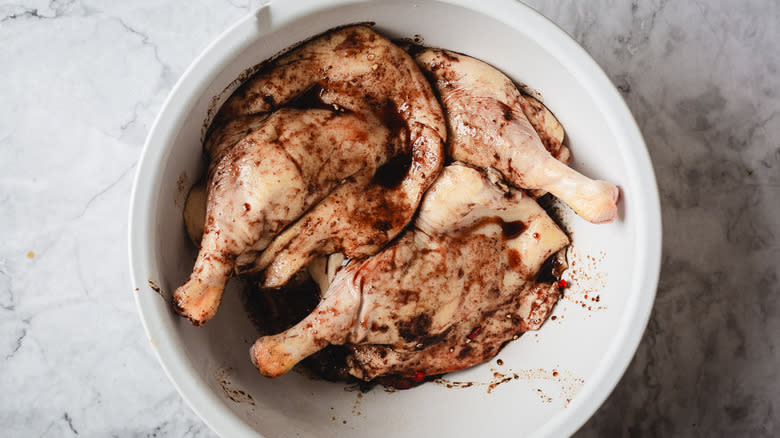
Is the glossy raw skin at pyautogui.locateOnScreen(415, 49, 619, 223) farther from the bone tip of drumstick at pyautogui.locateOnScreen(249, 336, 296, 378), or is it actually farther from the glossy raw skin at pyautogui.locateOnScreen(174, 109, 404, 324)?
the bone tip of drumstick at pyautogui.locateOnScreen(249, 336, 296, 378)

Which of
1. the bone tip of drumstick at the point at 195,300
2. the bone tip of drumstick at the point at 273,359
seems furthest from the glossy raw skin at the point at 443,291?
the bone tip of drumstick at the point at 195,300

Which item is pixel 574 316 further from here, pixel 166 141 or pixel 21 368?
pixel 21 368

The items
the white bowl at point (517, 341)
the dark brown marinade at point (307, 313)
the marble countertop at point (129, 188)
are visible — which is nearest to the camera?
the white bowl at point (517, 341)

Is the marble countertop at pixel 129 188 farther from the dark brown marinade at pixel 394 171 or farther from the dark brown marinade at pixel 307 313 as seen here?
the dark brown marinade at pixel 394 171

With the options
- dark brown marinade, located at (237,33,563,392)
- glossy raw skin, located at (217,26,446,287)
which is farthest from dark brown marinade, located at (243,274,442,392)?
glossy raw skin, located at (217,26,446,287)

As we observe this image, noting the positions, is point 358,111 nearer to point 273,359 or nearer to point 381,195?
point 381,195

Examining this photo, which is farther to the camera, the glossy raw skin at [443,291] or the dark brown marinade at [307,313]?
the dark brown marinade at [307,313]

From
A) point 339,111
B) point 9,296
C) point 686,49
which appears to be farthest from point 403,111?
point 9,296

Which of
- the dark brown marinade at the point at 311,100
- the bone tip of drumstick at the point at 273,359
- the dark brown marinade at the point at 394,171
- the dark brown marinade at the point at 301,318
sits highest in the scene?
the dark brown marinade at the point at 311,100
